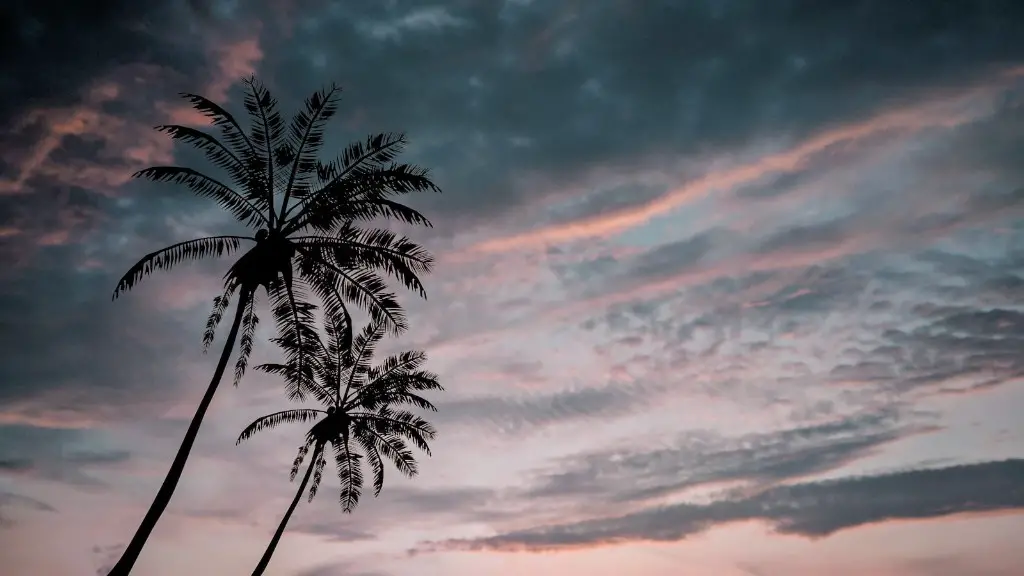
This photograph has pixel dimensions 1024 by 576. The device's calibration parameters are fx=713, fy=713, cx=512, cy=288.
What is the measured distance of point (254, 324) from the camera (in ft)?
72.2

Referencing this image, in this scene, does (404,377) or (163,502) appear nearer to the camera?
(163,502)

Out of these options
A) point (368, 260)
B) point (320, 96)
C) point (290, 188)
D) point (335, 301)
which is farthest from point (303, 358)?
point (320, 96)

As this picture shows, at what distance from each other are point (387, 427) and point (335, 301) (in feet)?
43.4

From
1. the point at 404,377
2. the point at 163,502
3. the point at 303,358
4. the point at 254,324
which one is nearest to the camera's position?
the point at 163,502

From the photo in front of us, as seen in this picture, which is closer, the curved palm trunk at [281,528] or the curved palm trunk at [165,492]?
the curved palm trunk at [165,492]

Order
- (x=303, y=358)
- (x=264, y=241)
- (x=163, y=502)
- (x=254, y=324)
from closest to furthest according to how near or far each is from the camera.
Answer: (x=163, y=502) → (x=264, y=241) → (x=303, y=358) → (x=254, y=324)

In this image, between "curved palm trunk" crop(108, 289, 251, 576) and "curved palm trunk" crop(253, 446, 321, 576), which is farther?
"curved palm trunk" crop(253, 446, 321, 576)

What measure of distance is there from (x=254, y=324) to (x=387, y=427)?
12.0 metres

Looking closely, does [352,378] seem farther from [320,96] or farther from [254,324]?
[320,96]

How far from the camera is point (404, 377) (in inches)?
1264

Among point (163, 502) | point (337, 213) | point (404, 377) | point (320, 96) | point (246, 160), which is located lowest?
point (163, 502)

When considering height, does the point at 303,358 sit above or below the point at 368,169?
below

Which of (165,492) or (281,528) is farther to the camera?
(281,528)

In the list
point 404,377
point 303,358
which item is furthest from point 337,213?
point 404,377
